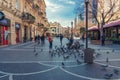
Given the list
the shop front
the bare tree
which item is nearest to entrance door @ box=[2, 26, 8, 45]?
the shop front

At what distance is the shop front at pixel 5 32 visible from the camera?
27578 mm

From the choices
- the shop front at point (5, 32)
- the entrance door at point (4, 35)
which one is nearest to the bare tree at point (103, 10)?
the shop front at point (5, 32)

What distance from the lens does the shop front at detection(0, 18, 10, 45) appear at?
1086 inches

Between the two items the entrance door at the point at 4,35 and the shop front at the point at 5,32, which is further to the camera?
the entrance door at the point at 4,35

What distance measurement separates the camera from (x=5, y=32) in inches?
1148

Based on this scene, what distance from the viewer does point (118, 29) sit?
42.1 metres

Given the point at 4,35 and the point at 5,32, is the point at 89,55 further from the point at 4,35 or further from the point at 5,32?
the point at 5,32

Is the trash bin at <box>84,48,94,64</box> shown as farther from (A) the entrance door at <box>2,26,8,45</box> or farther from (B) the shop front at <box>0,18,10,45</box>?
(A) the entrance door at <box>2,26,8,45</box>

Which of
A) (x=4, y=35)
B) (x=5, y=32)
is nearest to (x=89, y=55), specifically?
(x=4, y=35)

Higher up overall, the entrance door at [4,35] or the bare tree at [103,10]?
the bare tree at [103,10]

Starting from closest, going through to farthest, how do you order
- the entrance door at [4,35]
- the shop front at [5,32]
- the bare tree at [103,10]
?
the shop front at [5,32] < the entrance door at [4,35] < the bare tree at [103,10]

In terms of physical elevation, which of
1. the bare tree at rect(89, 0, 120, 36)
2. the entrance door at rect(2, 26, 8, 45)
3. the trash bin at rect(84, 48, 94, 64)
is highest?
the bare tree at rect(89, 0, 120, 36)

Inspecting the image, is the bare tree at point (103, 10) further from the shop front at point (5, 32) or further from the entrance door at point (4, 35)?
the entrance door at point (4, 35)

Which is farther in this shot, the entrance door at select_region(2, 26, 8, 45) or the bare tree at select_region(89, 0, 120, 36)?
the bare tree at select_region(89, 0, 120, 36)
